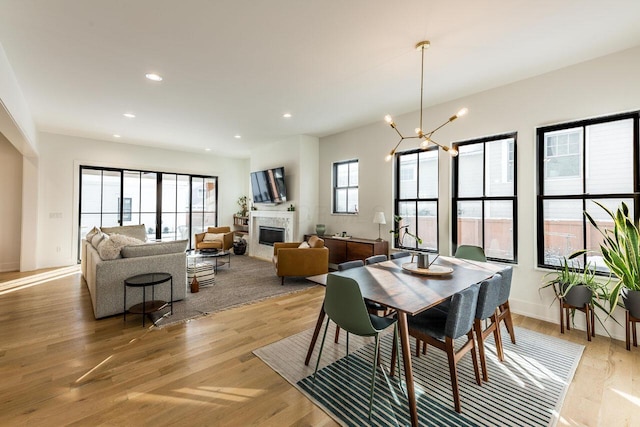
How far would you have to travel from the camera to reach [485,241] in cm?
399

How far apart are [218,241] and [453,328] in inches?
240

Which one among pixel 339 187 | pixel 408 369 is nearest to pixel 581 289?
pixel 408 369

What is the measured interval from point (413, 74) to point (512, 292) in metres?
3.09

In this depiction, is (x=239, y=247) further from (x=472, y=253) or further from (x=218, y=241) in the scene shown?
(x=472, y=253)

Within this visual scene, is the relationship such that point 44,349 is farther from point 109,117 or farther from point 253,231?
point 253,231

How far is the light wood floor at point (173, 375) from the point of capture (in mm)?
1802

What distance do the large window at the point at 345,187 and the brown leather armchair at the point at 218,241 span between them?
2946mm

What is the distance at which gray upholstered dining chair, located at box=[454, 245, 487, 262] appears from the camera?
326cm

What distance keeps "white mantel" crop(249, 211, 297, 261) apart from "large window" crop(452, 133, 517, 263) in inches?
136

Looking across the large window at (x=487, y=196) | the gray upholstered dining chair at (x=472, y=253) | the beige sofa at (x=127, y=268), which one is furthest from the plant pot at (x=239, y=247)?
the gray upholstered dining chair at (x=472, y=253)

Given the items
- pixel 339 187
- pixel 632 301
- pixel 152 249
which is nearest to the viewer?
pixel 632 301

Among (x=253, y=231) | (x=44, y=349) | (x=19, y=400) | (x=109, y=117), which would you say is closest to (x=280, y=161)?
(x=253, y=231)

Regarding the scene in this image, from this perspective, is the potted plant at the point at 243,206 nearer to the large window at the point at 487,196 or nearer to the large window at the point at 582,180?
the large window at the point at 487,196

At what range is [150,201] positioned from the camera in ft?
24.1
